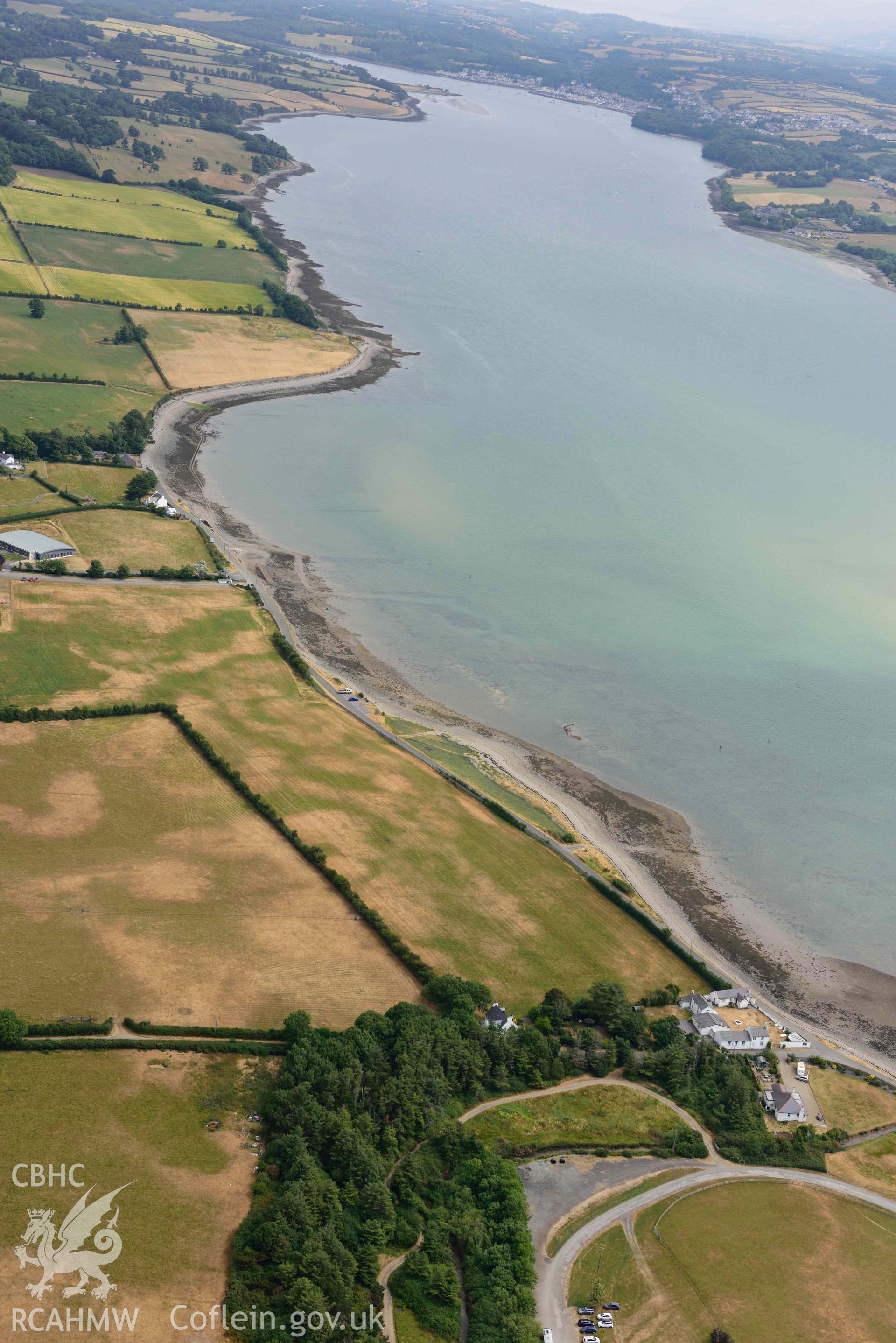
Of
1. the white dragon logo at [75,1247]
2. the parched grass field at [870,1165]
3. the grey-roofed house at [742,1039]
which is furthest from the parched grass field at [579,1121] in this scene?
the white dragon logo at [75,1247]

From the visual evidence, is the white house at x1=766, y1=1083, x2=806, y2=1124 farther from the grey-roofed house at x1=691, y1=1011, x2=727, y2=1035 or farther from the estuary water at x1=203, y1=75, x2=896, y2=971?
the estuary water at x1=203, y1=75, x2=896, y2=971

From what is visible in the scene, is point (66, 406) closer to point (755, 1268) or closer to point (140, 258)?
point (140, 258)

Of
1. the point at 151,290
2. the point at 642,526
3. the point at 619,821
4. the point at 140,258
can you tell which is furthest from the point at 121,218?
the point at 619,821

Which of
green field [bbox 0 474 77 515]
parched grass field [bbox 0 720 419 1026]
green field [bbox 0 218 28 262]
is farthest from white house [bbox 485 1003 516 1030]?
→ green field [bbox 0 218 28 262]

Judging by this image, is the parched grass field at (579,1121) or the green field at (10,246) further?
the green field at (10,246)

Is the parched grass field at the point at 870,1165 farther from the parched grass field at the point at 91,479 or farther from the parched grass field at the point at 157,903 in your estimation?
the parched grass field at the point at 91,479

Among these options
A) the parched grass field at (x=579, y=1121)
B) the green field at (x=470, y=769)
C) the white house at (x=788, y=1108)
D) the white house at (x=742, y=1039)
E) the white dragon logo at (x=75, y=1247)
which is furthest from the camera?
the green field at (x=470, y=769)
